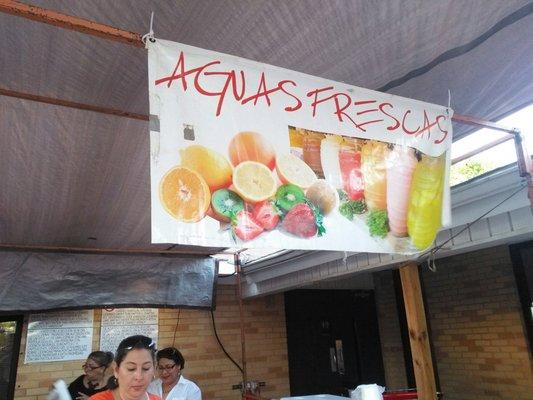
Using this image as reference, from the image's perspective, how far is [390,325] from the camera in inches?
330

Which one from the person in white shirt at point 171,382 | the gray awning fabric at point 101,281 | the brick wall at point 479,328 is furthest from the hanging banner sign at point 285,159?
the gray awning fabric at point 101,281

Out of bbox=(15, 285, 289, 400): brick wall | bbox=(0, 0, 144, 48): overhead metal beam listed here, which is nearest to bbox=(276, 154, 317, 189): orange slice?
bbox=(0, 0, 144, 48): overhead metal beam

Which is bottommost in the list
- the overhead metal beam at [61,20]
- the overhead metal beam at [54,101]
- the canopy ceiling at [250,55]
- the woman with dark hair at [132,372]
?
the woman with dark hair at [132,372]

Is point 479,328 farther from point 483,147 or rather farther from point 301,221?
point 301,221

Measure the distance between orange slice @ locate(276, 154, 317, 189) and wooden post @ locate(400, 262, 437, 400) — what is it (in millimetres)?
2652

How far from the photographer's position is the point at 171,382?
4531 millimetres

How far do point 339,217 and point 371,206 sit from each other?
235 mm

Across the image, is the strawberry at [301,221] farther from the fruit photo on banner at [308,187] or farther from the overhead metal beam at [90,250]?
the overhead metal beam at [90,250]

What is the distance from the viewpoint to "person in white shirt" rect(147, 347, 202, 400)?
4.45 m

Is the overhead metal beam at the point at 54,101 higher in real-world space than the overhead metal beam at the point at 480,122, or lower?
higher

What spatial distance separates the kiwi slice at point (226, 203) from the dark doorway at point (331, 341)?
6965mm

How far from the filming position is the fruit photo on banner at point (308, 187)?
181cm

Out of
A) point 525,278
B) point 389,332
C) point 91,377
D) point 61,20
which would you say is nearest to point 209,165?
point 61,20

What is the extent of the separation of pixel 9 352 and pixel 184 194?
20.0 feet
